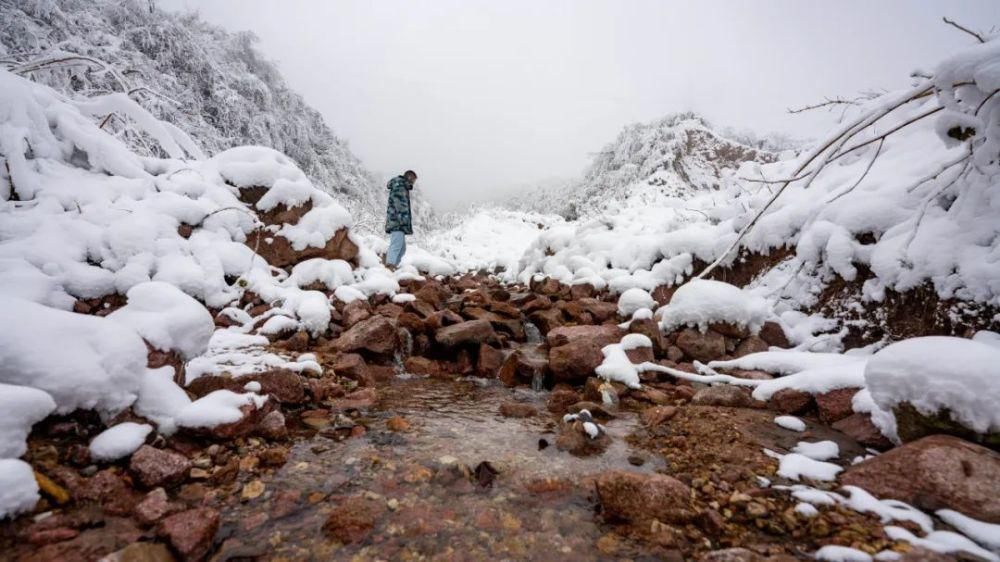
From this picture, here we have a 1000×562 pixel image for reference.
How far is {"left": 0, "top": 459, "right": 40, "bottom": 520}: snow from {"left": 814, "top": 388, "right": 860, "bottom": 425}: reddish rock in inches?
164

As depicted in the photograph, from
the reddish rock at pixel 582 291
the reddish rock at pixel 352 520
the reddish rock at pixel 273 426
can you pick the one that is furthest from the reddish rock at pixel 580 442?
the reddish rock at pixel 582 291

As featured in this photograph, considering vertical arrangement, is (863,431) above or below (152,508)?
above

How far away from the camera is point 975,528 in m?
1.60

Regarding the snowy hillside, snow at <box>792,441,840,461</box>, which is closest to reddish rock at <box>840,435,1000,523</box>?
snow at <box>792,441,840,461</box>

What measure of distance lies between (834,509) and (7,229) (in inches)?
213

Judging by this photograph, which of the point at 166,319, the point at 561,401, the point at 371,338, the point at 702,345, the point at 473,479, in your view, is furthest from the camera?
the point at 371,338

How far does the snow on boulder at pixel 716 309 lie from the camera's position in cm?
421

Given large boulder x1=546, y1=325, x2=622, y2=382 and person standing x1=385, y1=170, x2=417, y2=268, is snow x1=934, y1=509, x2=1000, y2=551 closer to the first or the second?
large boulder x1=546, y1=325, x2=622, y2=382

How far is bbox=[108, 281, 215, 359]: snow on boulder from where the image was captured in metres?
2.41

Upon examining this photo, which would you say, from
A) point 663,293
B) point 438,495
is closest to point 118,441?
point 438,495

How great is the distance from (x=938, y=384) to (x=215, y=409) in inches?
149

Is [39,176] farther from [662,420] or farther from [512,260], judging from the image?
[512,260]

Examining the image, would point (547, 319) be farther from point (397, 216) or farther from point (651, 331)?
point (397, 216)

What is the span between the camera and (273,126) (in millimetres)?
14156
